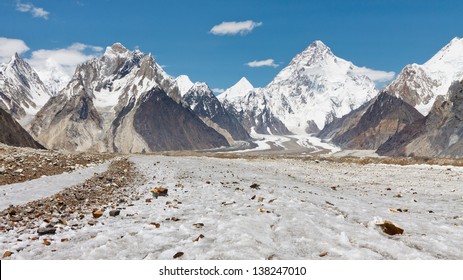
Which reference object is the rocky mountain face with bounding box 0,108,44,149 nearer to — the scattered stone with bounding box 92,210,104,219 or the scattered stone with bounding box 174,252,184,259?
the scattered stone with bounding box 92,210,104,219

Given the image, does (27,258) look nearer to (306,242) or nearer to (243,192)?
(306,242)

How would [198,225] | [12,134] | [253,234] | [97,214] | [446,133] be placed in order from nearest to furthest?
1. [253,234]
2. [198,225]
3. [97,214]
4. [12,134]
5. [446,133]

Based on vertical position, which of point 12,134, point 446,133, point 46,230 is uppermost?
point 12,134

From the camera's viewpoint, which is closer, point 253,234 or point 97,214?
point 253,234

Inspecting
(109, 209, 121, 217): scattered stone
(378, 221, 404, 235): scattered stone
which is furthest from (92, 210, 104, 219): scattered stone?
(378, 221, 404, 235): scattered stone

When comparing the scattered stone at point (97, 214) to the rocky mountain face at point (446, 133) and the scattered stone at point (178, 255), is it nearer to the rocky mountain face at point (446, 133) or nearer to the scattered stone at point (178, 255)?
the scattered stone at point (178, 255)

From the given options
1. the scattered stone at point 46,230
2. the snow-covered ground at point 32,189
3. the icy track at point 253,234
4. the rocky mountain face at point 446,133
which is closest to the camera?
the icy track at point 253,234

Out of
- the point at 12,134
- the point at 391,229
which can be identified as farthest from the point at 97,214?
the point at 12,134

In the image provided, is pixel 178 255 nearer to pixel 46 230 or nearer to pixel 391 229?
pixel 46 230

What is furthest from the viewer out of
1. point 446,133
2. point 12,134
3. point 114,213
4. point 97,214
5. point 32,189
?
point 446,133

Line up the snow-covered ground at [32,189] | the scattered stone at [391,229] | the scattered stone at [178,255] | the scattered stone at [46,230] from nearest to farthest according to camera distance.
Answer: the scattered stone at [178,255]
the scattered stone at [46,230]
the scattered stone at [391,229]
the snow-covered ground at [32,189]

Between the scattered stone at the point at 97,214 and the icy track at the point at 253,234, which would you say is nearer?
the icy track at the point at 253,234

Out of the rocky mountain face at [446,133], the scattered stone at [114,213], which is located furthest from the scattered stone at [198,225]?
the rocky mountain face at [446,133]
